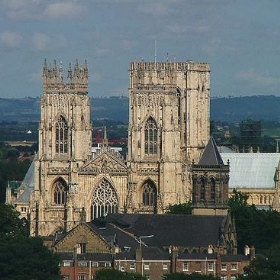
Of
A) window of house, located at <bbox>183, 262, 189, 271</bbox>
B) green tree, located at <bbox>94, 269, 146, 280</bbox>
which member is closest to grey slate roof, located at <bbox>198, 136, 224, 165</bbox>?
window of house, located at <bbox>183, 262, 189, 271</bbox>

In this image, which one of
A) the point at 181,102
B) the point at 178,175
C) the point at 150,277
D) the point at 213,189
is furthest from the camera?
the point at 181,102

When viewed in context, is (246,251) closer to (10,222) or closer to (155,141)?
(10,222)

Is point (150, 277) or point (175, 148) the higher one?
point (175, 148)

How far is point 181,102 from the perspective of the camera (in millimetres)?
135000

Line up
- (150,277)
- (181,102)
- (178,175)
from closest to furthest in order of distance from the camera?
(150,277) → (178,175) → (181,102)

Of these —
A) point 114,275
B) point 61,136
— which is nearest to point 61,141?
point 61,136

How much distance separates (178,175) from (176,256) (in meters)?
27.5

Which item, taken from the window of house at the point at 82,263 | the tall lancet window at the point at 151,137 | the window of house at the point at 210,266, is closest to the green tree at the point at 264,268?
the window of house at the point at 210,266

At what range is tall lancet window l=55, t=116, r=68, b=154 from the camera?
12681 cm

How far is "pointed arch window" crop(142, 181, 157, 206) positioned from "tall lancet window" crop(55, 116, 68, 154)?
212 inches

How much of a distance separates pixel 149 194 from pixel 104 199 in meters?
3.01

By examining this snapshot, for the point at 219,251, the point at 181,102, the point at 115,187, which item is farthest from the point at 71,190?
the point at 219,251

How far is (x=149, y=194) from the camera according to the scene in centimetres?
12581

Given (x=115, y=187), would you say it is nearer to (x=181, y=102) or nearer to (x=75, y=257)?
(x=181, y=102)
